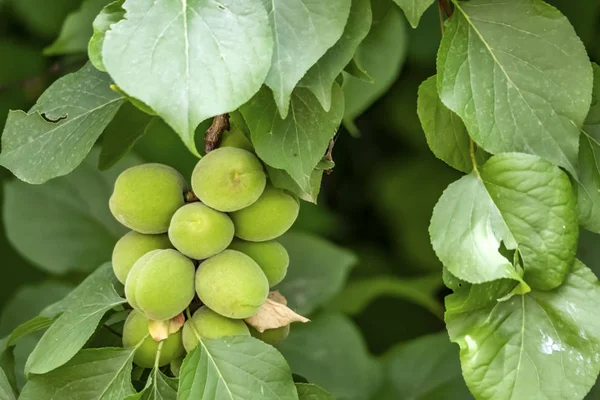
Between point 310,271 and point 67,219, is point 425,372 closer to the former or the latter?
point 310,271

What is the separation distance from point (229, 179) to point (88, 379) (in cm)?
24

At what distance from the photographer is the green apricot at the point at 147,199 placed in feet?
2.19

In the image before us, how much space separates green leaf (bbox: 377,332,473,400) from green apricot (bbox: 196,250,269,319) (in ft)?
2.07

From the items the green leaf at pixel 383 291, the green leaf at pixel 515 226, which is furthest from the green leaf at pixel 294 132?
the green leaf at pixel 383 291

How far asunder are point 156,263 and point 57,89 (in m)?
0.22

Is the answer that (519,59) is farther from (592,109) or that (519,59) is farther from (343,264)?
(343,264)

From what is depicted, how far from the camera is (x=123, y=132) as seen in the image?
31.7 inches

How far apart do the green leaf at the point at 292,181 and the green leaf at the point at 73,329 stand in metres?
0.19

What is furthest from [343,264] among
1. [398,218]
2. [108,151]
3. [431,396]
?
[398,218]

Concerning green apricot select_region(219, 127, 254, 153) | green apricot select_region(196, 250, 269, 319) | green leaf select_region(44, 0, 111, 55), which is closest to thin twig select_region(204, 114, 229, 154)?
green apricot select_region(219, 127, 254, 153)

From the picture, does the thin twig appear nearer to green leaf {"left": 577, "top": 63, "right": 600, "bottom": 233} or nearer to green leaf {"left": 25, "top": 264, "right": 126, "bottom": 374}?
green leaf {"left": 25, "top": 264, "right": 126, "bottom": 374}

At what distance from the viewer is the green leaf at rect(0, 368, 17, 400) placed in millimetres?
724

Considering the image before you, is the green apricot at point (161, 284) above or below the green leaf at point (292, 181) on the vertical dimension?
below

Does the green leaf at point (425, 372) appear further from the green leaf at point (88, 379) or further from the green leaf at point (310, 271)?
the green leaf at point (88, 379)
